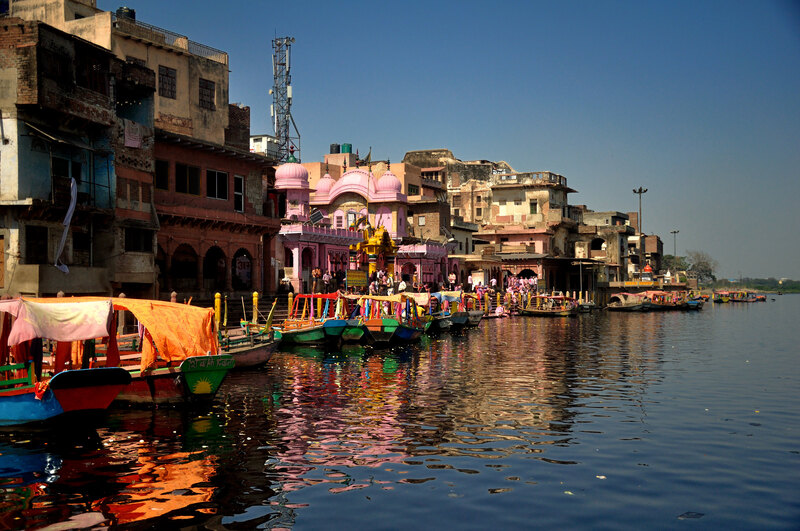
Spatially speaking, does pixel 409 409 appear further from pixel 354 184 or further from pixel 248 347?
pixel 354 184

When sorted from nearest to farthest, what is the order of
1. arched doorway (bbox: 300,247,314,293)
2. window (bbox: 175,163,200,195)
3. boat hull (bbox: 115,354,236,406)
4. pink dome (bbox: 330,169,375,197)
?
boat hull (bbox: 115,354,236,406) < window (bbox: 175,163,200,195) < arched doorway (bbox: 300,247,314,293) < pink dome (bbox: 330,169,375,197)

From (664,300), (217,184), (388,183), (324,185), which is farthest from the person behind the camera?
(664,300)

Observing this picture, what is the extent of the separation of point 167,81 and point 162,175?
7.11 meters

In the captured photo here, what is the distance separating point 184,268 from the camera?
37281 mm

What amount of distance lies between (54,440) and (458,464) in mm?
8138

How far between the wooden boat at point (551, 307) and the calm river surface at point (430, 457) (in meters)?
39.4

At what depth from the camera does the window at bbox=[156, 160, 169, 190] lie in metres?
34.4

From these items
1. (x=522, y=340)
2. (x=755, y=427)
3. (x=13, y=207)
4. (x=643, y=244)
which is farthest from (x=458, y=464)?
(x=643, y=244)

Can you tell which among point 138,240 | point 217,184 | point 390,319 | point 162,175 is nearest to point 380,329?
point 390,319

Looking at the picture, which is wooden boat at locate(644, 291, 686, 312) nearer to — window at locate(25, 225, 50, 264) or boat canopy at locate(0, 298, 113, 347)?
window at locate(25, 225, 50, 264)

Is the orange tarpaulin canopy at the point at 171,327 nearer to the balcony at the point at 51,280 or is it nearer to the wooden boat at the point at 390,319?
the balcony at the point at 51,280

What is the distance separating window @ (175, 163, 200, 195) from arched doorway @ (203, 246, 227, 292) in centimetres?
333

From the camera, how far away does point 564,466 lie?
13227mm

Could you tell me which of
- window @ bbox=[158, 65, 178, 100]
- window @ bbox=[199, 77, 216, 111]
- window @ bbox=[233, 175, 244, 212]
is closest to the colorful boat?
window @ bbox=[233, 175, 244, 212]
